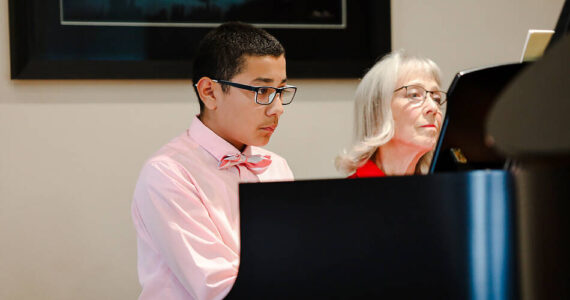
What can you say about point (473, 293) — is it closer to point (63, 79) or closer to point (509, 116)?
point (509, 116)

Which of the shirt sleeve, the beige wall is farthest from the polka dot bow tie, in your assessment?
the beige wall

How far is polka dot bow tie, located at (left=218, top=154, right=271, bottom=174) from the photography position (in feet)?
4.36

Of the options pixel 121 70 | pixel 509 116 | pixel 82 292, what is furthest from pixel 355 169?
pixel 509 116

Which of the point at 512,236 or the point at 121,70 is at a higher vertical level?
the point at 121,70

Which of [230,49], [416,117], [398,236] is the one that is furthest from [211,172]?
[416,117]

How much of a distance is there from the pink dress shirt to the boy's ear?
50mm

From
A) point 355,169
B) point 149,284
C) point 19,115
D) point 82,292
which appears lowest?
point 82,292

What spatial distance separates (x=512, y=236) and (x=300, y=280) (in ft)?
0.95

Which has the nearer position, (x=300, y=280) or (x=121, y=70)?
(x=300, y=280)

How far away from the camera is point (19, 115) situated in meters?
1.75

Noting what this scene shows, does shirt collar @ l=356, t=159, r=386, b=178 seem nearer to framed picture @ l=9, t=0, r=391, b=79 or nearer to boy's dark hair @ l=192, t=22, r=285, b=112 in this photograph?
framed picture @ l=9, t=0, r=391, b=79

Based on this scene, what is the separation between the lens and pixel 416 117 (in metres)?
1.73

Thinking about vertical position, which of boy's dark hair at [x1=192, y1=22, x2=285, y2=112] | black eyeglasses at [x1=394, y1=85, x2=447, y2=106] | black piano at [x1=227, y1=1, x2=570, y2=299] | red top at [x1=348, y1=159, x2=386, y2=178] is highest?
boy's dark hair at [x1=192, y1=22, x2=285, y2=112]

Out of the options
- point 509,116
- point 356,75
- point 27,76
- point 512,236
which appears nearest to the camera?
point 509,116
